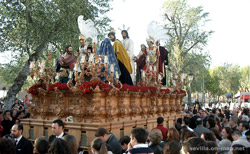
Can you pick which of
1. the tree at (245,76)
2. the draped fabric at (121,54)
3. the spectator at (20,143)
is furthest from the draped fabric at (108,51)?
the tree at (245,76)

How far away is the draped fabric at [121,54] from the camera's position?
11.0 meters

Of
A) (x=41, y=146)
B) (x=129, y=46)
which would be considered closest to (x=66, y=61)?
(x=129, y=46)

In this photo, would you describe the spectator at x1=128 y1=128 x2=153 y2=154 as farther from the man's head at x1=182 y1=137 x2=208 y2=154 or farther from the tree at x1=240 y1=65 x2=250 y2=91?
the tree at x1=240 y1=65 x2=250 y2=91

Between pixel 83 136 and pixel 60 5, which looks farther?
pixel 60 5

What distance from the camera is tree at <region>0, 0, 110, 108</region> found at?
47.4 feet

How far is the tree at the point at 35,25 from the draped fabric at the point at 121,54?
5183 millimetres

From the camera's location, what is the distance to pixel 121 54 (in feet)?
36.7

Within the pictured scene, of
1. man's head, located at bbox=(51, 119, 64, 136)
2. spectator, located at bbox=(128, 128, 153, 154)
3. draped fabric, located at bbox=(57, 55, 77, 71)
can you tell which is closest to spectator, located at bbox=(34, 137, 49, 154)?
man's head, located at bbox=(51, 119, 64, 136)

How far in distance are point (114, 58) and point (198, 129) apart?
4.69 m

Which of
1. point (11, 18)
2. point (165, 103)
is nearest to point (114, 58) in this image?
point (165, 103)

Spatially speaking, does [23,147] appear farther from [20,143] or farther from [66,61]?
[66,61]

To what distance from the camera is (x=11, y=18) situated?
573 inches

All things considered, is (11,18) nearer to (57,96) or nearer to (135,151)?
(57,96)

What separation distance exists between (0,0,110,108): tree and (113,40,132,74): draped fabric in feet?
17.0
